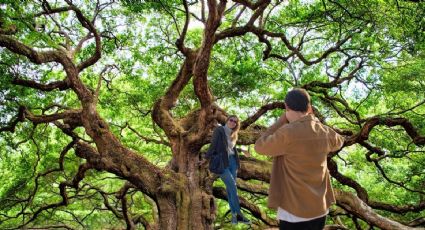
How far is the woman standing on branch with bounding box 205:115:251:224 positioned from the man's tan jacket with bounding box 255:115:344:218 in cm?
281

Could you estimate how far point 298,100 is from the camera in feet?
9.01

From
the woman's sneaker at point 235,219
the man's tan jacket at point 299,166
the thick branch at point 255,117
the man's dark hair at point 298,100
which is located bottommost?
the woman's sneaker at point 235,219

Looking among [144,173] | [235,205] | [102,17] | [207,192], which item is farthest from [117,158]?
[102,17]

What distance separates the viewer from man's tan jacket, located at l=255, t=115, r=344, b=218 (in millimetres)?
2664

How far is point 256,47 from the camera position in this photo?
33.2 feet

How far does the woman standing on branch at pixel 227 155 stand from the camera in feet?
18.3

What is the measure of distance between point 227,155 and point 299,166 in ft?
9.68

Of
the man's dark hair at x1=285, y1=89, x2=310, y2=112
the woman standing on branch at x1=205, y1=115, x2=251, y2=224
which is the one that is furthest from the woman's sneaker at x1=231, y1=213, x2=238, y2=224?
the man's dark hair at x1=285, y1=89, x2=310, y2=112

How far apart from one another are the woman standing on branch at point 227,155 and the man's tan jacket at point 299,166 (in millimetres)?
2810

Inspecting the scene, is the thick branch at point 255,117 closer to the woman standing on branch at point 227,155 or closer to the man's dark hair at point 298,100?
the woman standing on branch at point 227,155

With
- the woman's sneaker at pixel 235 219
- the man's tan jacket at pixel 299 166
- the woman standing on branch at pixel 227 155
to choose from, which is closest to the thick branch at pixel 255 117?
the woman standing on branch at pixel 227 155

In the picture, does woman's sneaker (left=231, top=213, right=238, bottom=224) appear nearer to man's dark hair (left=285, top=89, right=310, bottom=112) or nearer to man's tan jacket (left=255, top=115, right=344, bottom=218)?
man's tan jacket (left=255, top=115, right=344, bottom=218)

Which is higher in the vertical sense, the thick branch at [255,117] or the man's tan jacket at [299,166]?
the thick branch at [255,117]

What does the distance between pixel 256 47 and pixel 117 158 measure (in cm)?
499
